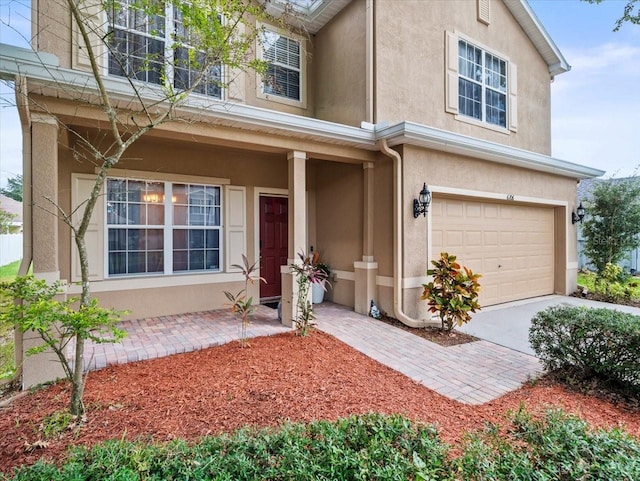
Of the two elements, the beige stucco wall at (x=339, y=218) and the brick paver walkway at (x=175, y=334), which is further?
the beige stucco wall at (x=339, y=218)

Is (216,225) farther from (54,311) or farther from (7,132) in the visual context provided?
(54,311)

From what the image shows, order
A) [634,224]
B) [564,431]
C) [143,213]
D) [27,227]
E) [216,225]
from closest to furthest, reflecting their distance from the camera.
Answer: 1. [564,431]
2. [27,227]
3. [143,213]
4. [216,225]
5. [634,224]

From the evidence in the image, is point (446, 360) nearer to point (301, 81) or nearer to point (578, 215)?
point (301, 81)

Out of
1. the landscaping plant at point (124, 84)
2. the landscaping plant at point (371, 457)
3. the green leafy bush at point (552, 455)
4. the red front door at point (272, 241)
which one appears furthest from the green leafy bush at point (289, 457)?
the red front door at point (272, 241)

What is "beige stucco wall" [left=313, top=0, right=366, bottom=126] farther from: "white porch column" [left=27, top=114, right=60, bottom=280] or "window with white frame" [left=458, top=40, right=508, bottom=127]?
"white porch column" [left=27, top=114, right=60, bottom=280]

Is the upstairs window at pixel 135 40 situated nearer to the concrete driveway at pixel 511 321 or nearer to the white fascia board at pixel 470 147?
the white fascia board at pixel 470 147

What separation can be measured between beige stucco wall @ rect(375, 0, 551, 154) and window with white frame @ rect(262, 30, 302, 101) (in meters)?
2.15

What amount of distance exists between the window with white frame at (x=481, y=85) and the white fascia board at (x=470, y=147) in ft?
4.62

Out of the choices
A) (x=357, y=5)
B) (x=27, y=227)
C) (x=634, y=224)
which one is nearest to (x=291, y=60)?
(x=357, y=5)

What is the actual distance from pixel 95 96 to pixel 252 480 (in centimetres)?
432

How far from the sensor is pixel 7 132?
431cm

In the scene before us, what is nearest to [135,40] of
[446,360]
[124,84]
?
[124,84]

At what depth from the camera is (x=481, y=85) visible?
7.99 metres

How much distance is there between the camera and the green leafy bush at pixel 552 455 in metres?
1.71
